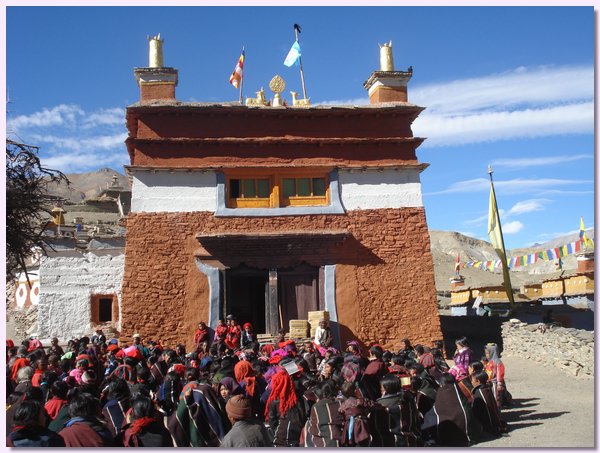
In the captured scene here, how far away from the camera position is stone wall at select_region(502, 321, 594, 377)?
13.8 m

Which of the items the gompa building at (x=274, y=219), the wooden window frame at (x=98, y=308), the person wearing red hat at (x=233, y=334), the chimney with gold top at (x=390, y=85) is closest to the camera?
the person wearing red hat at (x=233, y=334)

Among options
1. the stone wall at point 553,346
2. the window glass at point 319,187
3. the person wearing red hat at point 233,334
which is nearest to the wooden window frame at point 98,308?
the person wearing red hat at point 233,334

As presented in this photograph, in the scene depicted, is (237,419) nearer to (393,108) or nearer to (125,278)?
(125,278)

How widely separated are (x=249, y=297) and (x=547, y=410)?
8781mm

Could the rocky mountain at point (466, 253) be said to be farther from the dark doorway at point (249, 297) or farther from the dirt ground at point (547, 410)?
the dirt ground at point (547, 410)

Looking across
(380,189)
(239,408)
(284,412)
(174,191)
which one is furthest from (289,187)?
(239,408)

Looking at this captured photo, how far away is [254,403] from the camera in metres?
7.94

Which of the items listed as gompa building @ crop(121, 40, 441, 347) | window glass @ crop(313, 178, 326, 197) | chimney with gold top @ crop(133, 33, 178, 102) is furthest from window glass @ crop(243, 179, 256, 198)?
chimney with gold top @ crop(133, 33, 178, 102)

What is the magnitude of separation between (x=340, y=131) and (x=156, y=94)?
5.23 m

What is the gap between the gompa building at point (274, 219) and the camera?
53.3 ft

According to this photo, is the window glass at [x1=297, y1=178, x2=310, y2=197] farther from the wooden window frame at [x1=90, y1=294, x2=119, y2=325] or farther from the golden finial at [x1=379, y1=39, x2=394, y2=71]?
the wooden window frame at [x1=90, y1=294, x2=119, y2=325]

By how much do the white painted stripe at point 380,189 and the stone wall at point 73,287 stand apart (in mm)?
9079

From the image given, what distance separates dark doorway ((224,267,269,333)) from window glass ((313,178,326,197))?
2614 millimetres

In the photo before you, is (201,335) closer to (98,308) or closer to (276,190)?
(276,190)
